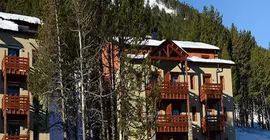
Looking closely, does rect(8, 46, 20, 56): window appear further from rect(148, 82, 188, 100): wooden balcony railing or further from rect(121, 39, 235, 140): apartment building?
rect(148, 82, 188, 100): wooden balcony railing

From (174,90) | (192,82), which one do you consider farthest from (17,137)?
(192,82)

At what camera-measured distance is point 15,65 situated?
3694cm

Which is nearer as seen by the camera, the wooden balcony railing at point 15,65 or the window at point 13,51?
the wooden balcony railing at point 15,65

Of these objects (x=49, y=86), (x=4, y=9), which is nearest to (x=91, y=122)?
(x=49, y=86)

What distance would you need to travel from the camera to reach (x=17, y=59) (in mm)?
37219

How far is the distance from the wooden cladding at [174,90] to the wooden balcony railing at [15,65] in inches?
446

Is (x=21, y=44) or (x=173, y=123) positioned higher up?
(x=21, y=44)

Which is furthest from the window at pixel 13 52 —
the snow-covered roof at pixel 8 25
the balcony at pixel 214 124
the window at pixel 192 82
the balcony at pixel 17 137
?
the balcony at pixel 214 124

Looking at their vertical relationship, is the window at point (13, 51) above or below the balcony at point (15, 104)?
above

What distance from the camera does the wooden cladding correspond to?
4228 cm

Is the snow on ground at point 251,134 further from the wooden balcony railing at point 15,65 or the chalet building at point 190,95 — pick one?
the wooden balcony railing at point 15,65

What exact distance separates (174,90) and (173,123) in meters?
2.79

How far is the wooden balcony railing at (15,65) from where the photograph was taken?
36719 mm

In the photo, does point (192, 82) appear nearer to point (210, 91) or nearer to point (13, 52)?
point (210, 91)
